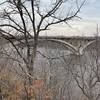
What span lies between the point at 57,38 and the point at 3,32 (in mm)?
16999

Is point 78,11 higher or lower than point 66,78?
higher

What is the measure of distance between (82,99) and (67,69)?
2801mm

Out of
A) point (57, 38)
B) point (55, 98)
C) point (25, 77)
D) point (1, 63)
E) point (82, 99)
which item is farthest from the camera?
point (57, 38)

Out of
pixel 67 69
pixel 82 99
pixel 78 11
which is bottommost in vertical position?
pixel 82 99

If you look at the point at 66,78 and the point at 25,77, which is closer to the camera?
the point at 25,77

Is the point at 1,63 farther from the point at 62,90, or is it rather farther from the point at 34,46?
the point at 62,90

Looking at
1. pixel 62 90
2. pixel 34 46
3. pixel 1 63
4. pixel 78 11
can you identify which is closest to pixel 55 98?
pixel 62 90

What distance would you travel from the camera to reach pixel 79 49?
103ft

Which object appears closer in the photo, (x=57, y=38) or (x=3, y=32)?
(x=3, y=32)

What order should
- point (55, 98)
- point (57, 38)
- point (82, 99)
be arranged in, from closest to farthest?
1. point (55, 98)
2. point (82, 99)
3. point (57, 38)

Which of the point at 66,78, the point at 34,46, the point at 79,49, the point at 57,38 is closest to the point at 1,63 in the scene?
the point at 34,46

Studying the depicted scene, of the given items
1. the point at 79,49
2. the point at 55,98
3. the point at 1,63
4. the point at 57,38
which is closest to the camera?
the point at 1,63

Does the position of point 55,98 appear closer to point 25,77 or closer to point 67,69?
point 67,69

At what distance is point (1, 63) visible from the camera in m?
23.2
